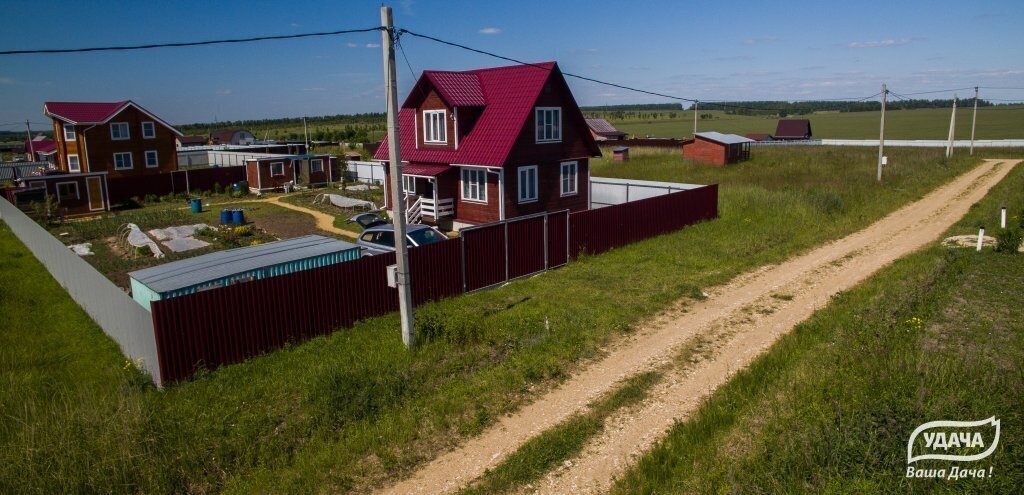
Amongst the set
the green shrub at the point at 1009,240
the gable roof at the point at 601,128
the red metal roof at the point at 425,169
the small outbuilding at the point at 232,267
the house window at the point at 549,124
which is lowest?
the green shrub at the point at 1009,240

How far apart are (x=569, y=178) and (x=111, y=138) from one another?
34255mm

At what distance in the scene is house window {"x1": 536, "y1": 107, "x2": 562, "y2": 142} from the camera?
2492 cm

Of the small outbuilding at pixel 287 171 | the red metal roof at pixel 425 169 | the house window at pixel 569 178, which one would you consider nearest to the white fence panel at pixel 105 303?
the red metal roof at pixel 425 169

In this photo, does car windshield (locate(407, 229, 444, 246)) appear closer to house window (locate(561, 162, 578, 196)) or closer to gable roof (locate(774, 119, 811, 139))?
house window (locate(561, 162, 578, 196))

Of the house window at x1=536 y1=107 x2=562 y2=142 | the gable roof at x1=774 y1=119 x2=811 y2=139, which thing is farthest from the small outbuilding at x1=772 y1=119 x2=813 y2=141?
the house window at x1=536 y1=107 x2=562 y2=142

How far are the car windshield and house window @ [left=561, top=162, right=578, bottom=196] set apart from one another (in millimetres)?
9668

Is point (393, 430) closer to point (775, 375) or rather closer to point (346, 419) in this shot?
point (346, 419)

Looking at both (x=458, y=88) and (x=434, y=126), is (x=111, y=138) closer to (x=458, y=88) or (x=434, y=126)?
(x=434, y=126)

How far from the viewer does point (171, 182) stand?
1594 inches

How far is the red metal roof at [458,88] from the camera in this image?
24828mm

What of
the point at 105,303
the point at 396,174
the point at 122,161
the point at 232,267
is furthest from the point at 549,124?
the point at 122,161

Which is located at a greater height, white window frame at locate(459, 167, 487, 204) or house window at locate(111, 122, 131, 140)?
house window at locate(111, 122, 131, 140)

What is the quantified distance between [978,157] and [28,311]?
58904 millimetres

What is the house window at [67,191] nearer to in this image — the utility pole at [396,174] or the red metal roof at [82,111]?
the red metal roof at [82,111]
